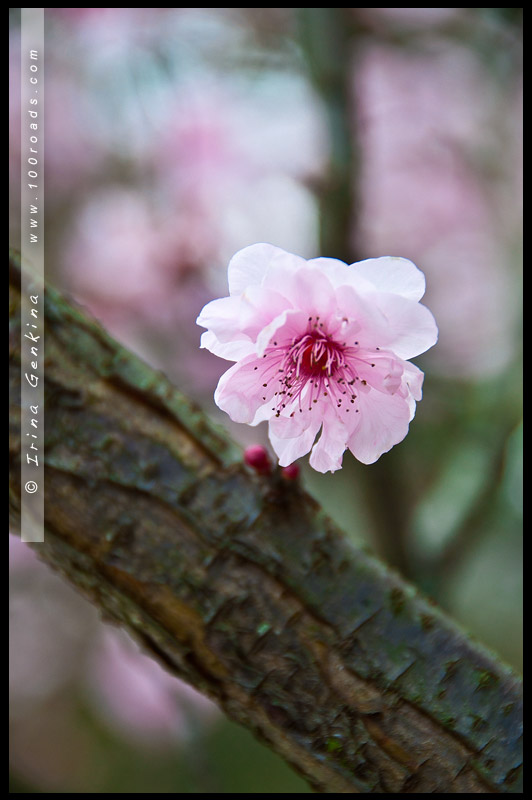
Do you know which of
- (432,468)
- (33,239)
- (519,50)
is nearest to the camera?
(33,239)

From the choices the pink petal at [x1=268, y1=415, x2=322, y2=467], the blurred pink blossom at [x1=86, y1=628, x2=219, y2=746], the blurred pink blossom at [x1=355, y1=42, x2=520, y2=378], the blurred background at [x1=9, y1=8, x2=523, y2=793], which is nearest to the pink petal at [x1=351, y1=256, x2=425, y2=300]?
the pink petal at [x1=268, y1=415, x2=322, y2=467]

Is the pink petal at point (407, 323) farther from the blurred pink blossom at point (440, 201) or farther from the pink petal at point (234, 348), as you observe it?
the blurred pink blossom at point (440, 201)

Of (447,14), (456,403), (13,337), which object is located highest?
(447,14)

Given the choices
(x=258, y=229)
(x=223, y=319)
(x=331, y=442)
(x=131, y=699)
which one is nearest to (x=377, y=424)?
(x=331, y=442)

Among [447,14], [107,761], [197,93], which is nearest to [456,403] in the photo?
[447,14]

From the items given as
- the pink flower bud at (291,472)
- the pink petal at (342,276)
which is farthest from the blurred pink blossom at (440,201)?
the pink petal at (342,276)

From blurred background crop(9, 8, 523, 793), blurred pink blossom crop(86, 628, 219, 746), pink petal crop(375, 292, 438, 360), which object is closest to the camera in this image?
pink petal crop(375, 292, 438, 360)

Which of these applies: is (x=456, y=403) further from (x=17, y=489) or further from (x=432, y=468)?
(x=17, y=489)

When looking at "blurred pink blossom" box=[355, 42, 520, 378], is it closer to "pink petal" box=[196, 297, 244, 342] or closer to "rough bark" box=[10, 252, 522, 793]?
"rough bark" box=[10, 252, 522, 793]
